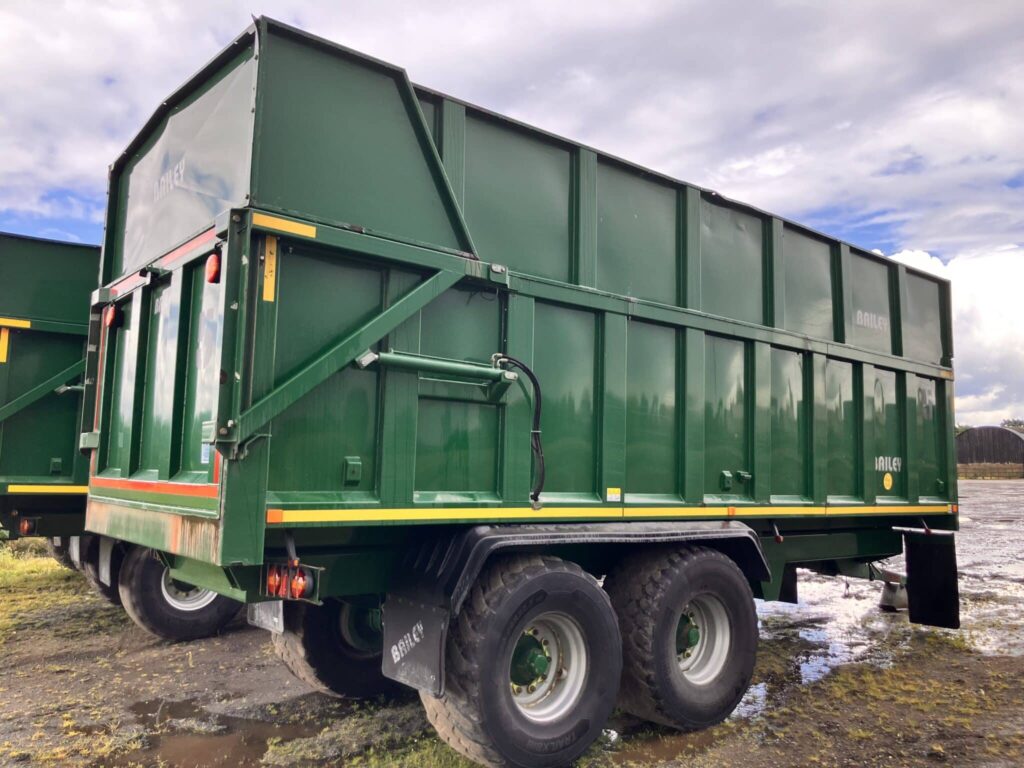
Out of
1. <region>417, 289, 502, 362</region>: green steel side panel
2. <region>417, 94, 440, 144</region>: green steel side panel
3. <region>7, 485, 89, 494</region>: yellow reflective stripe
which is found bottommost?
<region>7, 485, 89, 494</region>: yellow reflective stripe

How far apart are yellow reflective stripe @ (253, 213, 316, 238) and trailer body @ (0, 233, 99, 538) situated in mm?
4325

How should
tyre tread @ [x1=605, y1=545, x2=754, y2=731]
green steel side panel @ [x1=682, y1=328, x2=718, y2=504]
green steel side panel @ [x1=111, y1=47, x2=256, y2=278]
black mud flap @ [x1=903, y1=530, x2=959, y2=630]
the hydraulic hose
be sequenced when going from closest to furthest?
1. green steel side panel @ [x1=111, y1=47, x2=256, y2=278]
2. the hydraulic hose
3. tyre tread @ [x1=605, y1=545, x2=754, y2=731]
4. green steel side panel @ [x1=682, y1=328, x2=718, y2=504]
5. black mud flap @ [x1=903, y1=530, x2=959, y2=630]

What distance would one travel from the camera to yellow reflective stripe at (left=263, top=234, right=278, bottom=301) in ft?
11.4

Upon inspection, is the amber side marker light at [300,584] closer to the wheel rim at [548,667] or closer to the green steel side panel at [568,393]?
the wheel rim at [548,667]

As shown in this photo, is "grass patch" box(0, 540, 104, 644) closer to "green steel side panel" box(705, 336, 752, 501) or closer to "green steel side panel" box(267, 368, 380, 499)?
"green steel side panel" box(267, 368, 380, 499)

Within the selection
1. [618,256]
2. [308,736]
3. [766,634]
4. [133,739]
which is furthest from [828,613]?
[133,739]

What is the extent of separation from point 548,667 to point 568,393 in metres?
1.49

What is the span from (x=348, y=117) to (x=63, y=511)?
4.88 meters

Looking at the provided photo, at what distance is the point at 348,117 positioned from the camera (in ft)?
12.7

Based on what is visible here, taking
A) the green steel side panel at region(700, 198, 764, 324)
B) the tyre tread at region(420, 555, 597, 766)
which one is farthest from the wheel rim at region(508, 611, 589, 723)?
the green steel side panel at region(700, 198, 764, 324)

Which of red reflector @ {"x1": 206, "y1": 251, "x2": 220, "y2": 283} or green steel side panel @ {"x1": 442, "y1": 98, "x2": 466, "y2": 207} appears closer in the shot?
red reflector @ {"x1": 206, "y1": 251, "x2": 220, "y2": 283}

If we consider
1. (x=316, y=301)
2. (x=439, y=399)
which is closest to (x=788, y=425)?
(x=439, y=399)

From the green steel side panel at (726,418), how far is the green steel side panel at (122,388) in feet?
11.7

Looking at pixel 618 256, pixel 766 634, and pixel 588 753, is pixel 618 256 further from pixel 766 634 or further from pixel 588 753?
pixel 766 634
